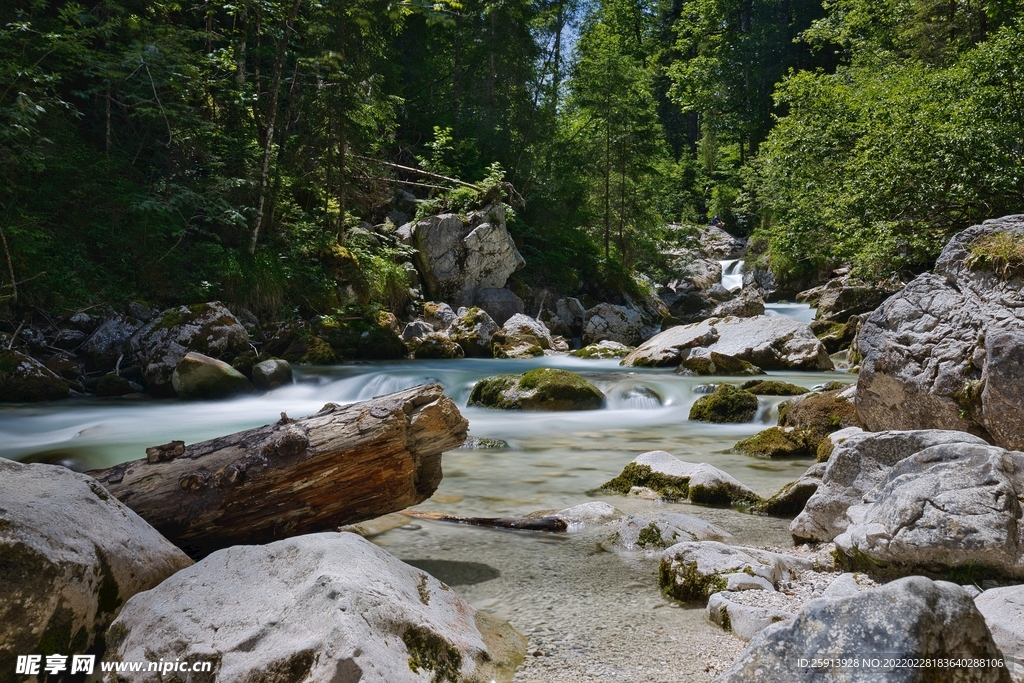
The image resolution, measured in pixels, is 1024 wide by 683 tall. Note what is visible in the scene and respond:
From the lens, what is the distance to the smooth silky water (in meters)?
3.13

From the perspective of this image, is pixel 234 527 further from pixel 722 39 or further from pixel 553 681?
pixel 722 39

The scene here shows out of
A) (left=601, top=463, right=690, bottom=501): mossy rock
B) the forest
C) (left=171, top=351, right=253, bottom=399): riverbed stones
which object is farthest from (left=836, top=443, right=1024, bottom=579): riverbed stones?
the forest

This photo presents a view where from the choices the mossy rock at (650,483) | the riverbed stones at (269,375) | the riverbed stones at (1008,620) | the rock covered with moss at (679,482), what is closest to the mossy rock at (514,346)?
the riverbed stones at (269,375)

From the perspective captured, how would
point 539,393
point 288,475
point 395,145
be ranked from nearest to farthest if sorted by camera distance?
point 288,475
point 539,393
point 395,145

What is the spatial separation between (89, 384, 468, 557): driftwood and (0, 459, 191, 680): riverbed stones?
1.36 ft

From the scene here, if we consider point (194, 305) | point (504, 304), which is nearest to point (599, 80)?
point (504, 304)

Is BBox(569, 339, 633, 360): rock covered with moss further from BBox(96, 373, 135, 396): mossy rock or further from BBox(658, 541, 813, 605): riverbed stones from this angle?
BBox(658, 541, 813, 605): riverbed stones

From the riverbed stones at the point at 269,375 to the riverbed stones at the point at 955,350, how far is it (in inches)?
389

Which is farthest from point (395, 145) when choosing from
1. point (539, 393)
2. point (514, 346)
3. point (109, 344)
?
point (539, 393)

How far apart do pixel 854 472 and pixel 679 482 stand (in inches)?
76.3

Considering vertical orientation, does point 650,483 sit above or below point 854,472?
below

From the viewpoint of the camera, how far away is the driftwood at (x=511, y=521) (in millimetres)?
4910

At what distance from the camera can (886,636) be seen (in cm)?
200

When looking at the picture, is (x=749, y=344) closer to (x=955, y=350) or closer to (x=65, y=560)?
(x=955, y=350)
